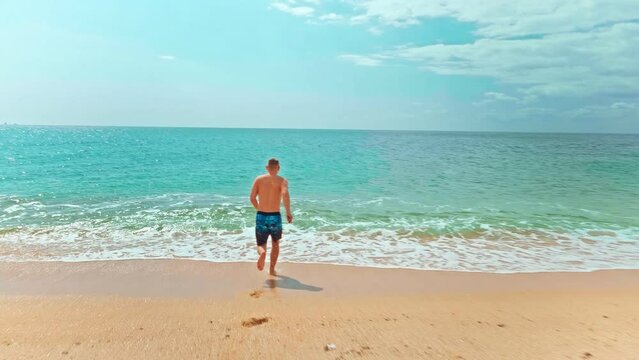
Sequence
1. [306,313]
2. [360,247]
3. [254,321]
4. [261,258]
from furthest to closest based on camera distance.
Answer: [360,247], [261,258], [306,313], [254,321]

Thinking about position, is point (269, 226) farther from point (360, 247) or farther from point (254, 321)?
point (360, 247)

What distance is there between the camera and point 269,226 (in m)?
6.45

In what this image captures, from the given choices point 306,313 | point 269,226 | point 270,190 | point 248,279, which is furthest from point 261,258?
point 306,313

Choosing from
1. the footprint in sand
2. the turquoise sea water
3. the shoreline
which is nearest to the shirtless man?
the shoreline

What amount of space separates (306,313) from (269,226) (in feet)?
6.35

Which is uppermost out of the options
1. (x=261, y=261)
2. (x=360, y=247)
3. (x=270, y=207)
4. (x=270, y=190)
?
(x=270, y=190)

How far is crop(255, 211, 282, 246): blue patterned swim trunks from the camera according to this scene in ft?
21.1

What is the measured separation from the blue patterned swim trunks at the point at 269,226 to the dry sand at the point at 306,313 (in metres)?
0.67

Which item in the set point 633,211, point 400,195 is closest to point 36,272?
point 400,195

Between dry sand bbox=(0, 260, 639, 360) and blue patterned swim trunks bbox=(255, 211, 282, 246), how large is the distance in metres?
0.67

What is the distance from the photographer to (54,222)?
10.0 metres

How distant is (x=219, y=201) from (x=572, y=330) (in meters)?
11.2

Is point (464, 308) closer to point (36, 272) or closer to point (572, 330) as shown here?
point (572, 330)

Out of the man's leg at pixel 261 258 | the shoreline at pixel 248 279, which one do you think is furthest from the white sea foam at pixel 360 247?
the man's leg at pixel 261 258
